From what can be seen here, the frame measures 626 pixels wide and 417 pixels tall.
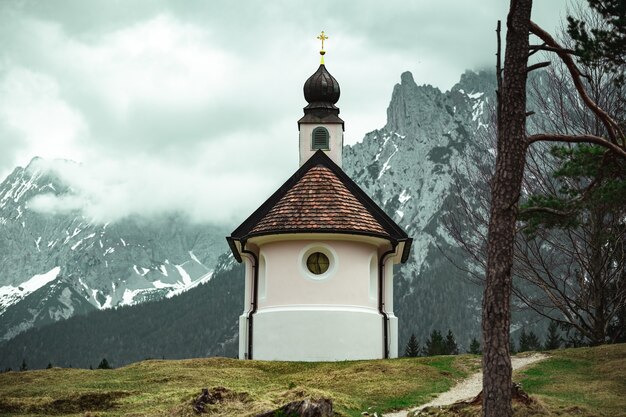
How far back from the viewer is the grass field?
15.6m

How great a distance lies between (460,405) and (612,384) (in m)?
4.48

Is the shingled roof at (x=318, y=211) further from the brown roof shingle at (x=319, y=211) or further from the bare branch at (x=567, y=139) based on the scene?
the bare branch at (x=567, y=139)


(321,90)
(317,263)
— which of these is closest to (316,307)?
(317,263)


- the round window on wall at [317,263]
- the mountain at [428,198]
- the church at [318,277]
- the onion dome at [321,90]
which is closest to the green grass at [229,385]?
the church at [318,277]

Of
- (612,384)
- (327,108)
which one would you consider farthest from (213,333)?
(612,384)

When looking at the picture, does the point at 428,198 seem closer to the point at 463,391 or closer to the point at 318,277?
the point at 318,277

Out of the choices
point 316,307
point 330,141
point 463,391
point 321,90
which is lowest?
point 463,391

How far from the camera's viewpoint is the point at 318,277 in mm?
26844

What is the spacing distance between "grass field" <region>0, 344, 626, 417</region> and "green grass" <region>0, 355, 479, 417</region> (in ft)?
0.07

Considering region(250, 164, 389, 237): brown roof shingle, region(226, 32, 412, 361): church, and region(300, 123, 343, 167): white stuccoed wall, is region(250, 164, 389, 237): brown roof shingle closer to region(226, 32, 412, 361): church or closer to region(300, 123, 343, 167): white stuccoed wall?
region(226, 32, 412, 361): church

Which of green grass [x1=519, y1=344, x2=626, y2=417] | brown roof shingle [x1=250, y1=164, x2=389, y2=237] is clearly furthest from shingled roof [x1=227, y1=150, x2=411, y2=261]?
green grass [x1=519, y1=344, x2=626, y2=417]

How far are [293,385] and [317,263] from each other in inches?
390

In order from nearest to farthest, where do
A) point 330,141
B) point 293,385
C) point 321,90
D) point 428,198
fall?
1. point 293,385
2. point 330,141
3. point 321,90
4. point 428,198

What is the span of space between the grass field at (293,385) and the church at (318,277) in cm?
228
